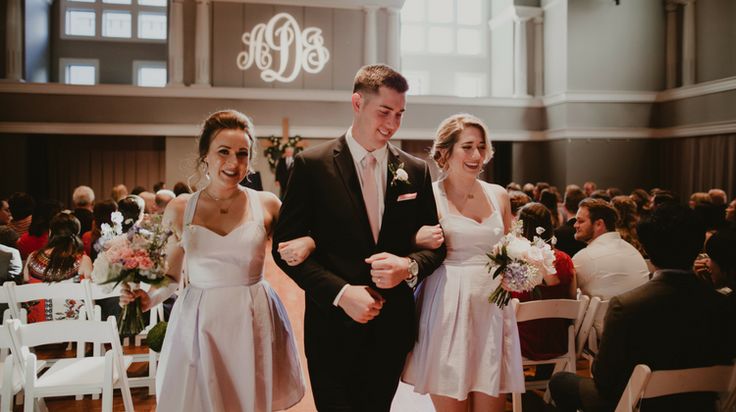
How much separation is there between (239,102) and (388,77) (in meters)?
11.1

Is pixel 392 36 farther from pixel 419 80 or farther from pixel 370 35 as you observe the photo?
pixel 419 80

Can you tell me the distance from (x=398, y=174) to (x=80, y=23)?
1684 cm

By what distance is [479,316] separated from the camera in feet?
7.64

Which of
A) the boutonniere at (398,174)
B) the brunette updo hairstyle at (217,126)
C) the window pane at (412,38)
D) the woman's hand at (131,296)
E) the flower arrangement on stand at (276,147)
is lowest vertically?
the woman's hand at (131,296)

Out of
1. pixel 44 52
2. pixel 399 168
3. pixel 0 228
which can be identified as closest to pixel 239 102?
pixel 44 52

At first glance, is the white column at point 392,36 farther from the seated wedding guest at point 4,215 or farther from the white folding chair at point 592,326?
the white folding chair at point 592,326

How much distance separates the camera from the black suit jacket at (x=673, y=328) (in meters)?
1.95

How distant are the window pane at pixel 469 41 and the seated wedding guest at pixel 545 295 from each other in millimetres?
13131

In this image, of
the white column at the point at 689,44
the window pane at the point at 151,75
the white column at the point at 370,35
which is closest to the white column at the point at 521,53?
the white column at the point at 689,44

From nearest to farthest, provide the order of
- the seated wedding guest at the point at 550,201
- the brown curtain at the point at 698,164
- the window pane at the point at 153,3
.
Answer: the seated wedding guest at the point at 550,201
the brown curtain at the point at 698,164
the window pane at the point at 153,3

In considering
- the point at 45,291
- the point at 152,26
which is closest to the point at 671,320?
the point at 45,291

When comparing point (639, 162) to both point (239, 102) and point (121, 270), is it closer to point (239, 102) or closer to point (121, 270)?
point (239, 102)

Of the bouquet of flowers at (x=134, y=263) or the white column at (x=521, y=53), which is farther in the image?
the white column at (x=521, y=53)

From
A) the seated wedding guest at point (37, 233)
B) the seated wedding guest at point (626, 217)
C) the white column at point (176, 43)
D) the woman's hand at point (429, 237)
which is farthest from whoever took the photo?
the white column at point (176, 43)
